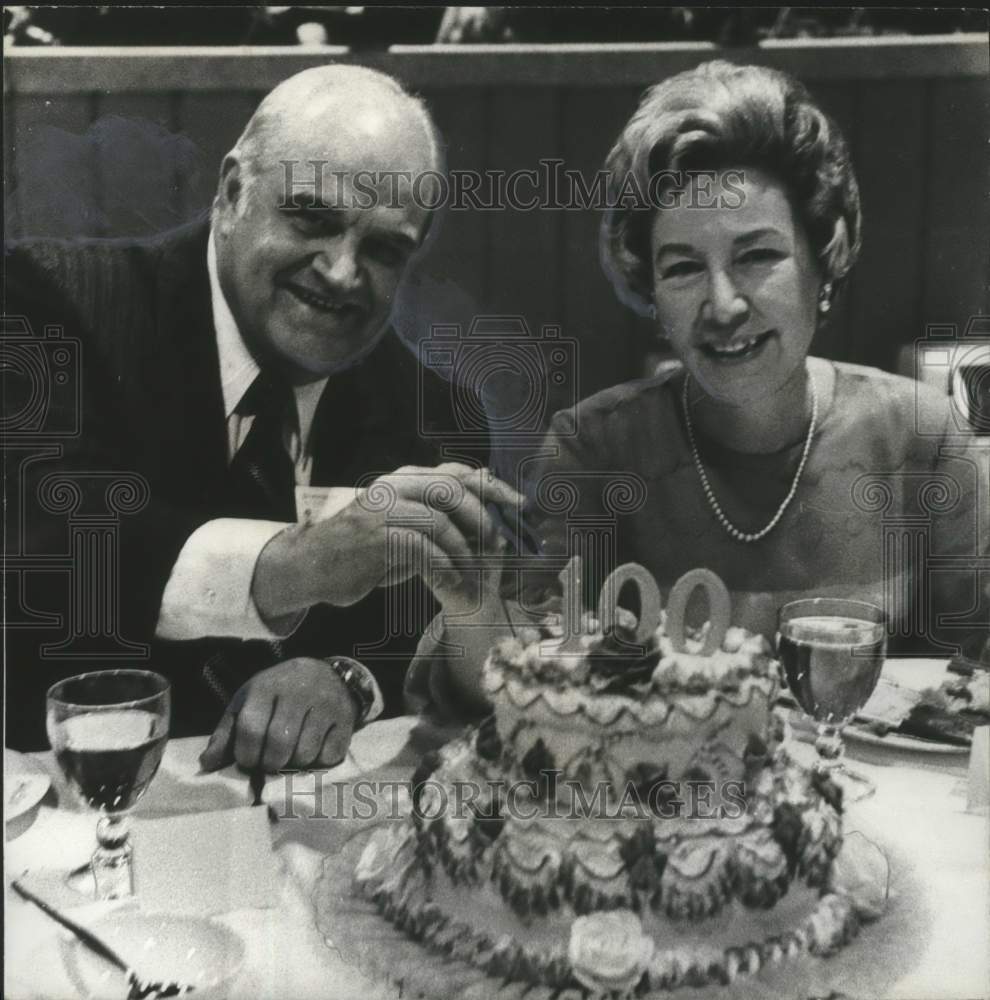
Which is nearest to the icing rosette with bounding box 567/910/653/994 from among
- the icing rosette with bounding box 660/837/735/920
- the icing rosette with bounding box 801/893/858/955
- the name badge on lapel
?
the icing rosette with bounding box 660/837/735/920

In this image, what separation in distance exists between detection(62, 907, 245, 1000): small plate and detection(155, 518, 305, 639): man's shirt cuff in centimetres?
32

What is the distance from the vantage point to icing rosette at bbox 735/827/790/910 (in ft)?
3.44

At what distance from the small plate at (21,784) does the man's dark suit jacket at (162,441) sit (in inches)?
0.9

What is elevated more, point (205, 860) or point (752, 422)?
point (752, 422)

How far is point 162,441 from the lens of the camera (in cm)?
125

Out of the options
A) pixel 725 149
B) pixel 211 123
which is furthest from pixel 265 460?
pixel 725 149

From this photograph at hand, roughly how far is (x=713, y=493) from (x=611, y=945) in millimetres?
523

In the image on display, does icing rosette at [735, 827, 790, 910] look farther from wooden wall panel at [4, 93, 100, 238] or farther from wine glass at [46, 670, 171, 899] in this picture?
wooden wall panel at [4, 93, 100, 238]

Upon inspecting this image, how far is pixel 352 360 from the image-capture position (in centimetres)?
126

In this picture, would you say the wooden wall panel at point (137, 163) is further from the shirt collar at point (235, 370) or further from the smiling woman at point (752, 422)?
the smiling woman at point (752, 422)

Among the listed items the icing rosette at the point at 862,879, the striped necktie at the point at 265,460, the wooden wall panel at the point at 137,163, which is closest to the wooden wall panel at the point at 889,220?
the icing rosette at the point at 862,879

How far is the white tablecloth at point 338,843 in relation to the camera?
119 cm

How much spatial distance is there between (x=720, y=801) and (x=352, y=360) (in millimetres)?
648

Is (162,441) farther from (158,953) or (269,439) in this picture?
(158,953)
